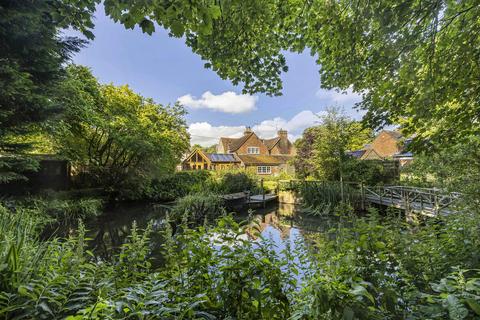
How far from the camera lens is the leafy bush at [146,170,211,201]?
15.2 meters

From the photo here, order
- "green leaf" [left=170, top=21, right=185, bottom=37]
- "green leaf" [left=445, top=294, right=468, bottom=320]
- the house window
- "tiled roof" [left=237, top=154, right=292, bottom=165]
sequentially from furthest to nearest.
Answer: the house window → "tiled roof" [left=237, top=154, right=292, bottom=165] → "green leaf" [left=170, top=21, right=185, bottom=37] → "green leaf" [left=445, top=294, right=468, bottom=320]

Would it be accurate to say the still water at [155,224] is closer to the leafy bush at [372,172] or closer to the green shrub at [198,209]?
the green shrub at [198,209]

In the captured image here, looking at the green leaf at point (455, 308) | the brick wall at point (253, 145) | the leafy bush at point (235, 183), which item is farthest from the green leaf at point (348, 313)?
the brick wall at point (253, 145)

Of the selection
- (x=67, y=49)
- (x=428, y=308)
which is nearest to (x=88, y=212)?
(x=67, y=49)

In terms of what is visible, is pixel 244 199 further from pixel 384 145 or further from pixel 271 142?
pixel 271 142

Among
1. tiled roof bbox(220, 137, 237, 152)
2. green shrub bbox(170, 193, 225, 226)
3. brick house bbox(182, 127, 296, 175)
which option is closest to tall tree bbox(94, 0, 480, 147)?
green shrub bbox(170, 193, 225, 226)

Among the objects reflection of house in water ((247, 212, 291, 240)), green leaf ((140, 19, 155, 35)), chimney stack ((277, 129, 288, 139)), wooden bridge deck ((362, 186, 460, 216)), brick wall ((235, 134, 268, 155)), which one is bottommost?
reflection of house in water ((247, 212, 291, 240))

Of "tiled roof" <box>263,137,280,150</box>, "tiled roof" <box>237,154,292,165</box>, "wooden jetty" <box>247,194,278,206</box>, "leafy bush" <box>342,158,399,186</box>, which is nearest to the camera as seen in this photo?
"leafy bush" <box>342,158,399,186</box>

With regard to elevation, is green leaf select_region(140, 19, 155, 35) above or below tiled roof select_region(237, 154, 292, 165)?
below

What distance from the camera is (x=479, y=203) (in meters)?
3.74

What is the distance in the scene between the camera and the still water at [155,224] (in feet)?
21.9

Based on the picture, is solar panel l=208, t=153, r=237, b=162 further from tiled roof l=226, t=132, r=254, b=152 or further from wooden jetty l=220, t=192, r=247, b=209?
wooden jetty l=220, t=192, r=247, b=209

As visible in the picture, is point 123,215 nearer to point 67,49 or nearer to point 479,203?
point 67,49

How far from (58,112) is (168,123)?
36.3 ft
